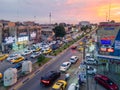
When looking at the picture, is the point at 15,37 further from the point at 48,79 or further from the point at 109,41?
the point at 109,41

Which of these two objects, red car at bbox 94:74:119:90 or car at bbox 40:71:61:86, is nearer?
red car at bbox 94:74:119:90

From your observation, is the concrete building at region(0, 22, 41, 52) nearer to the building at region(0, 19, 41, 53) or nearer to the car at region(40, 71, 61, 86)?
the building at region(0, 19, 41, 53)

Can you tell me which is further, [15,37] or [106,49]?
[15,37]

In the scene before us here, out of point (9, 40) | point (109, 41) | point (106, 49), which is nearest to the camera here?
point (109, 41)

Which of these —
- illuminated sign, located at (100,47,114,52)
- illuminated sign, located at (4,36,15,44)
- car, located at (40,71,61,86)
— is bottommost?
car, located at (40,71,61,86)

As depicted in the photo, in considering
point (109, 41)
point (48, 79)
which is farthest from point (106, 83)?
point (48, 79)

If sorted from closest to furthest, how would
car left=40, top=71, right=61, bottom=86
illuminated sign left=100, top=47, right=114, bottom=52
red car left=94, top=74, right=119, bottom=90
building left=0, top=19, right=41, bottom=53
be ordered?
red car left=94, top=74, right=119, bottom=90, illuminated sign left=100, top=47, right=114, bottom=52, car left=40, top=71, right=61, bottom=86, building left=0, top=19, right=41, bottom=53

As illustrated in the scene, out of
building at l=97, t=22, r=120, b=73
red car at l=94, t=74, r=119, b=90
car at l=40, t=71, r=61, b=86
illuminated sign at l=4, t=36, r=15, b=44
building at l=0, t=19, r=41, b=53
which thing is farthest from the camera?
illuminated sign at l=4, t=36, r=15, b=44

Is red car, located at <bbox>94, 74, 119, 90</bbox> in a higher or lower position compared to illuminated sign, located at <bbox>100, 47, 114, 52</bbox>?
lower

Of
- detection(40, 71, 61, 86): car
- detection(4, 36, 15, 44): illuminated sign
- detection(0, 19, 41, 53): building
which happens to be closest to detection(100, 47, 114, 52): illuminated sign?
detection(40, 71, 61, 86): car

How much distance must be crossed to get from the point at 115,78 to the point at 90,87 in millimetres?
4815

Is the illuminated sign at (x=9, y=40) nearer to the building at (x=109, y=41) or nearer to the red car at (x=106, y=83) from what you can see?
the building at (x=109, y=41)

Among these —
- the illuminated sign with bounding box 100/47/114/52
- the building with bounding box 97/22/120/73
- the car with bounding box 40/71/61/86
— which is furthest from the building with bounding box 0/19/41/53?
the illuminated sign with bounding box 100/47/114/52

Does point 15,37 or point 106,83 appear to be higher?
point 15,37
